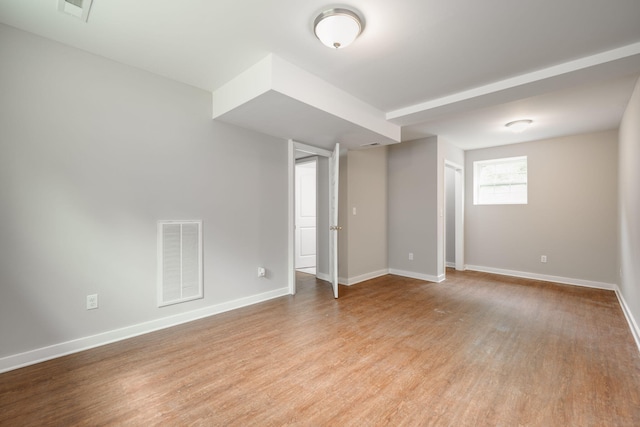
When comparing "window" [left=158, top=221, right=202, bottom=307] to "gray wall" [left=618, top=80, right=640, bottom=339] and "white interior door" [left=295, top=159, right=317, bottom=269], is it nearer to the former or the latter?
"white interior door" [left=295, top=159, right=317, bottom=269]

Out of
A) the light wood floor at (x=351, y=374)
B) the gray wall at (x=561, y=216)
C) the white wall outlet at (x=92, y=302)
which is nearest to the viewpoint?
the light wood floor at (x=351, y=374)

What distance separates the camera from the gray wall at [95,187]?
2043 mm

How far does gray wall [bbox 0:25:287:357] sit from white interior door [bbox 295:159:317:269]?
264 cm

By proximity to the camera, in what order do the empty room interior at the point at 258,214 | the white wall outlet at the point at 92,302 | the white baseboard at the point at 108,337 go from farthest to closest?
the white wall outlet at the point at 92,302 < the white baseboard at the point at 108,337 < the empty room interior at the point at 258,214

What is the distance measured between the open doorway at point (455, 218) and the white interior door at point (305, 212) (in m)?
2.70

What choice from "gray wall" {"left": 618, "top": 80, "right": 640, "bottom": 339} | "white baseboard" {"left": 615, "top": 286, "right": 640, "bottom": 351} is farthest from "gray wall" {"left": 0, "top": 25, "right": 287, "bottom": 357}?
"gray wall" {"left": 618, "top": 80, "right": 640, "bottom": 339}

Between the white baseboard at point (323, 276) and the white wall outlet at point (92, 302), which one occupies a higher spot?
the white wall outlet at point (92, 302)

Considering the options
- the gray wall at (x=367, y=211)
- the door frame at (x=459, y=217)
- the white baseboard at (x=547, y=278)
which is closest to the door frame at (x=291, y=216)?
the gray wall at (x=367, y=211)

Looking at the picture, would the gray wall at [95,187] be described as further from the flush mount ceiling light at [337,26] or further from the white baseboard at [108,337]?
the flush mount ceiling light at [337,26]

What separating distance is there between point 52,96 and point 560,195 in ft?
21.9

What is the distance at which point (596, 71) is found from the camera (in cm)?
240

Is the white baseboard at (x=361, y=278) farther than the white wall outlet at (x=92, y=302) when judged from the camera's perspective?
Yes

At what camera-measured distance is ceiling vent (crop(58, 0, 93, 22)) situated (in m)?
1.80

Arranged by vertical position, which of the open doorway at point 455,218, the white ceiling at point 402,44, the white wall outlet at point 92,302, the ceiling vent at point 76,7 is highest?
the ceiling vent at point 76,7
